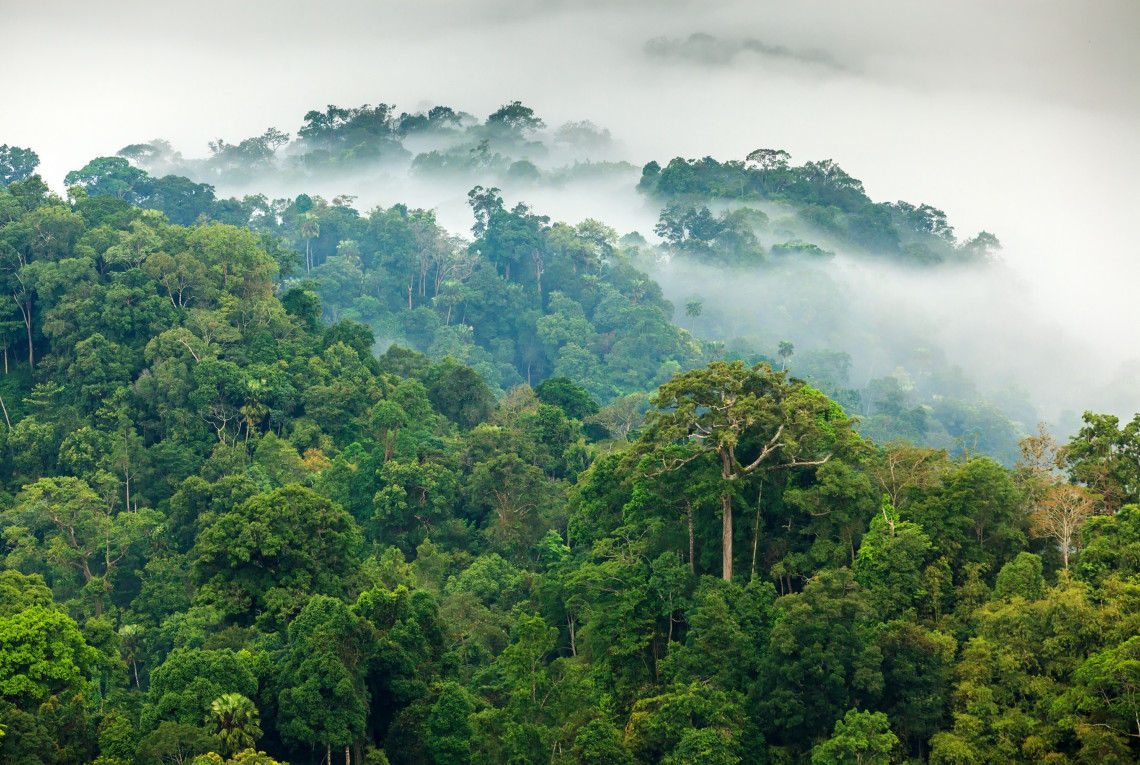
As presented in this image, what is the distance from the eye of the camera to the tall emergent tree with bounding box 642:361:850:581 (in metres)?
28.5

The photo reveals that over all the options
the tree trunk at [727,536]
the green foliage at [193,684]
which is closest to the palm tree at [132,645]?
the green foliage at [193,684]

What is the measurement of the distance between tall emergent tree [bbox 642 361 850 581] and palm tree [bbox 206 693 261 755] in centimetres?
996

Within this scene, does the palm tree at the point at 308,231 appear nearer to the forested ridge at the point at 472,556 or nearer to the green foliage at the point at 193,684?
the forested ridge at the point at 472,556

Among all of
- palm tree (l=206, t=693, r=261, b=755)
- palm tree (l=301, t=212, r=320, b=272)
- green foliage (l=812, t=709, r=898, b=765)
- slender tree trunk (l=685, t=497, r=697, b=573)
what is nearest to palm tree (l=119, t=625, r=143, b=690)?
palm tree (l=206, t=693, r=261, b=755)

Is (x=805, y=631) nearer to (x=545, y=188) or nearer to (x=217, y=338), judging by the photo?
(x=217, y=338)

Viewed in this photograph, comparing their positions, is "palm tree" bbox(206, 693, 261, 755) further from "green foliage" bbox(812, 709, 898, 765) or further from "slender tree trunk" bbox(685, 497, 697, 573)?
"green foliage" bbox(812, 709, 898, 765)

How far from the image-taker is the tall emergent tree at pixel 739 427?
93.5ft

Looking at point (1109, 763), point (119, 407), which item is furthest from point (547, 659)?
point (119, 407)

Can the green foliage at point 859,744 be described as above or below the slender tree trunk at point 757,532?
below

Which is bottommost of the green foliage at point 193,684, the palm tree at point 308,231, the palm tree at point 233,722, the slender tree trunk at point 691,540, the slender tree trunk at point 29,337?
the palm tree at point 233,722

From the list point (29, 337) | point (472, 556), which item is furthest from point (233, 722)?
point (29, 337)

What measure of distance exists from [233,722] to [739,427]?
1173 centimetres

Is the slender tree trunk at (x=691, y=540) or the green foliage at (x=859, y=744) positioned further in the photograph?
the slender tree trunk at (x=691, y=540)

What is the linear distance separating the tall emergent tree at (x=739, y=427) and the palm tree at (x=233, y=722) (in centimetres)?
996
